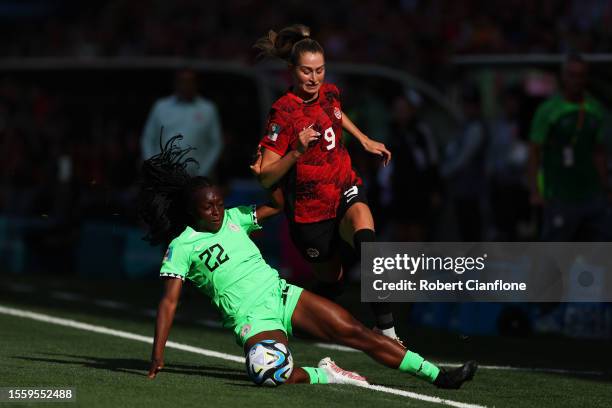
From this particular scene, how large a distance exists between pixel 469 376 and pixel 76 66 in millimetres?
14145

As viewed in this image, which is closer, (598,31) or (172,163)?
(172,163)

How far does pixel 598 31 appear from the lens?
1906 centimetres

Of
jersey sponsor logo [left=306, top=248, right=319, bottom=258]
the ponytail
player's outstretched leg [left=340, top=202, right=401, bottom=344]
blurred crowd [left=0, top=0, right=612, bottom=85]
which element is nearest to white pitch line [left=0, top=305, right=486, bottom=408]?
player's outstretched leg [left=340, top=202, right=401, bottom=344]

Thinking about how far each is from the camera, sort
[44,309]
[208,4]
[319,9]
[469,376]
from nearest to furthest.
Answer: [469,376], [44,309], [319,9], [208,4]

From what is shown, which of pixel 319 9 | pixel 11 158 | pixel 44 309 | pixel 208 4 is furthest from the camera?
pixel 208 4

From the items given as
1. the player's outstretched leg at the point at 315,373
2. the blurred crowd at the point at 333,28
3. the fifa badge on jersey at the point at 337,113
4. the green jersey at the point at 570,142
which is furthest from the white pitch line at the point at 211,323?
the blurred crowd at the point at 333,28

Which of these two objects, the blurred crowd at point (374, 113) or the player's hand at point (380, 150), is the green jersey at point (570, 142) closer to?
the blurred crowd at point (374, 113)

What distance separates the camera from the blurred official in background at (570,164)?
1451cm

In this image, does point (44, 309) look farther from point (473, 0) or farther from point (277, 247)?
point (473, 0)

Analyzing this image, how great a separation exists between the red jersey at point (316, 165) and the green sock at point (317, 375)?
1.29 metres

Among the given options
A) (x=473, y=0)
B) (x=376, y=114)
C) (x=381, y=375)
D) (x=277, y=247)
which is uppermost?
(x=473, y=0)

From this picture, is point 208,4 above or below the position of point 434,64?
above

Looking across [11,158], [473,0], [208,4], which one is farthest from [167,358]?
[208,4]

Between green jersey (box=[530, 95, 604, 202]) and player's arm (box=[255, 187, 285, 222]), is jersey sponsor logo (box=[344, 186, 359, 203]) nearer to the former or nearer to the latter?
player's arm (box=[255, 187, 285, 222])
